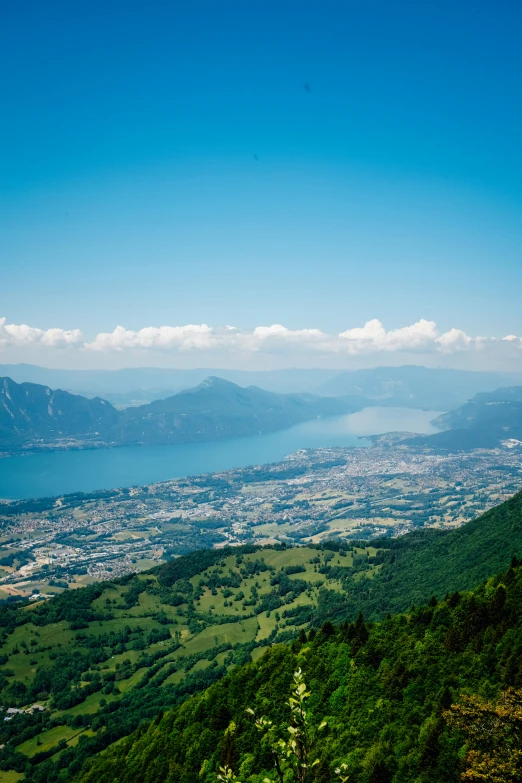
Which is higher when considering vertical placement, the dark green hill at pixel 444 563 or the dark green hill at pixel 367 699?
the dark green hill at pixel 367 699

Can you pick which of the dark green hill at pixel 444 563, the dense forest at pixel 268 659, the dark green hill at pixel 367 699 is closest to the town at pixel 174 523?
the dense forest at pixel 268 659

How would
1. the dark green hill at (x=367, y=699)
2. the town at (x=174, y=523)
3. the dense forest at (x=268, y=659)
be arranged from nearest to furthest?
1. the dark green hill at (x=367, y=699)
2. the dense forest at (x=268, y=659)
3. the town at (x=174, y=523)

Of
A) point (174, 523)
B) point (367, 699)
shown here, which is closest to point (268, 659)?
point (367, 699)

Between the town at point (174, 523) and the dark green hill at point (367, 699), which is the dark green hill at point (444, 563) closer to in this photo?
the dark green hill at point (367, 699)

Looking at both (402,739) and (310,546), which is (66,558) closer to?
(310,546)

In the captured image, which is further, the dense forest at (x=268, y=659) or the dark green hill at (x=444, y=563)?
the dark green hill at (x=444, y=563)

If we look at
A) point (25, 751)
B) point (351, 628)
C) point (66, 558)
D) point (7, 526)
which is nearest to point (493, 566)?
point (351, 628)

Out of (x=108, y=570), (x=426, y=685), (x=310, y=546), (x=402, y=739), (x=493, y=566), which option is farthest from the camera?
(x=108, y=570)

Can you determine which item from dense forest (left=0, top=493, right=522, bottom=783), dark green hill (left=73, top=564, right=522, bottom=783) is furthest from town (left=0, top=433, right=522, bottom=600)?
dark green hill (left=73, top=564, right=522, bottom=783)
